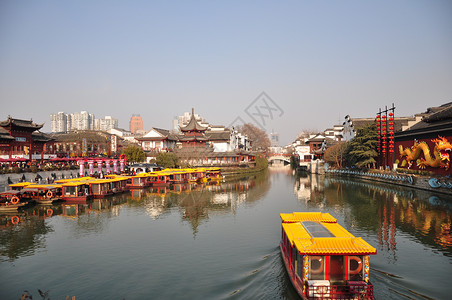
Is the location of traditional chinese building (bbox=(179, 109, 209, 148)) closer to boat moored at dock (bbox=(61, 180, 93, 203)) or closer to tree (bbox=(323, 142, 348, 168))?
tree (bbox=(323, 142, 348, 168))

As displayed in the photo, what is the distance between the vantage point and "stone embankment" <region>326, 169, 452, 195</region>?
3025 centimetres

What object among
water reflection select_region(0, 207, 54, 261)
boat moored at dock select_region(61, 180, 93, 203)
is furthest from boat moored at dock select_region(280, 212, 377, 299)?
boat moored at dock select_region(61, 180, 93, 203)

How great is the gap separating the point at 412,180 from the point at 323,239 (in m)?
32.0

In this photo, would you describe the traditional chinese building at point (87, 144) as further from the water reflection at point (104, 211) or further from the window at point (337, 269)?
the window at point (337, 269)

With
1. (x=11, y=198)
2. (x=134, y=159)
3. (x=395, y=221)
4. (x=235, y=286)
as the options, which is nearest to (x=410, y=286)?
(x=235, y=286)

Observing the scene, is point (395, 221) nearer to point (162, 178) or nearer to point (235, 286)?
point (235, 286)

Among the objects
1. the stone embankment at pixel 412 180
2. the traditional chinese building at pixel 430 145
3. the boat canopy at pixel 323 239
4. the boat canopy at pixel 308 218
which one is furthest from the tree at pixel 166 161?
the boat canopy at pixel 323 239

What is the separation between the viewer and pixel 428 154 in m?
34.6

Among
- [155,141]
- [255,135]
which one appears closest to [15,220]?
[155,141]

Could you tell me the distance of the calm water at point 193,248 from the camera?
1180cm

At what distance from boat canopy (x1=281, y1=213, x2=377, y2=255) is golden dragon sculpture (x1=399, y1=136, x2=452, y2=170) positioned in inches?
1014

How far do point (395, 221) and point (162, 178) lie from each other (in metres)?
29.5

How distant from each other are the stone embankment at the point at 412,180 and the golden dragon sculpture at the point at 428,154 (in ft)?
5.72

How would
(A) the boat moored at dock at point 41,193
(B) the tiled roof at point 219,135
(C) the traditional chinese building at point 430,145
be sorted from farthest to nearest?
1. (B) the tiled roof at point 219,135
2. (C) the traditional chinese building at point 430,145
3. (A) the boat moored at dock at point 41,193
